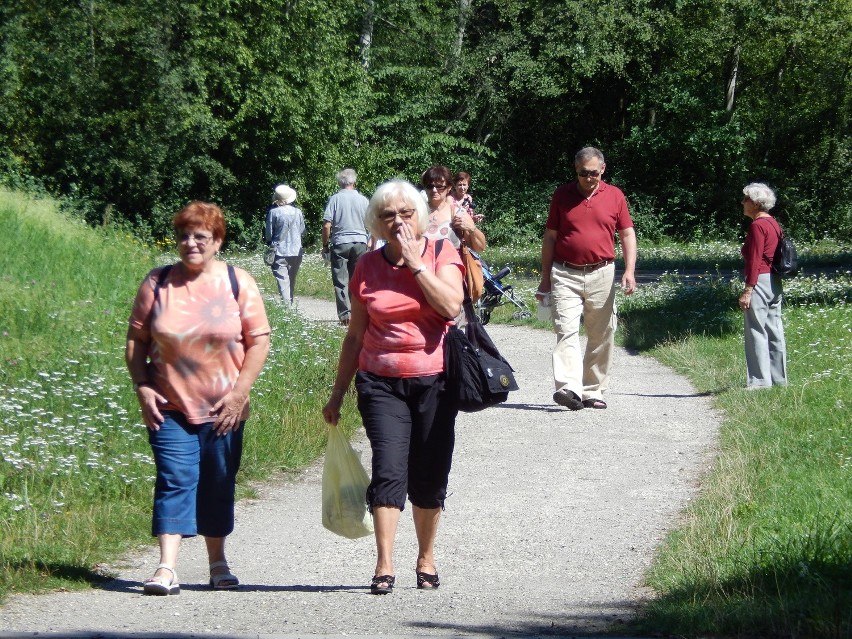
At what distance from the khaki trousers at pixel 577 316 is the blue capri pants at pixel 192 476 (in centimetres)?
464

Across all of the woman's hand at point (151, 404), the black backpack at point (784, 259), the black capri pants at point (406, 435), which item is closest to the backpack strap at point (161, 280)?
the woman's hand at point (151, 404)

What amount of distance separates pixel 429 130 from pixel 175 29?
29.6ft

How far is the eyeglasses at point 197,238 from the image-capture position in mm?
5375

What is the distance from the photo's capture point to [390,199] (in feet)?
17.3

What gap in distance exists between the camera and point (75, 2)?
32062 millimetres

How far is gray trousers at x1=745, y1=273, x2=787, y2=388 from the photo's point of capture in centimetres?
1034

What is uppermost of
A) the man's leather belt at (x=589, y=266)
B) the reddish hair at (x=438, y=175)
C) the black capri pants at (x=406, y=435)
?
the reddish hair at (x=438, y=175)

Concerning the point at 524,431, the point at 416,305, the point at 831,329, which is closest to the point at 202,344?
the point at 416,305

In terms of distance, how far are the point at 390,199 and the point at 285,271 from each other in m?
11.5

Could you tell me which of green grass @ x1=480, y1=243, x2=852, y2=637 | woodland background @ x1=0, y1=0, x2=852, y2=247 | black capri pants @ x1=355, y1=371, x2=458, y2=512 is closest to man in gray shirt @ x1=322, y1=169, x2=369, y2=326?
green grass @ x1=480, y1=243, x2=852, y2=637

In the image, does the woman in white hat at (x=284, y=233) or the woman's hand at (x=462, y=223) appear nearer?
the woman's hand at (x=462, y=223)

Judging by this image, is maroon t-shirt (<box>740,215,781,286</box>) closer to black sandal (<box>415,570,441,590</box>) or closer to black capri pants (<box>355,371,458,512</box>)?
black capri pants (<box>355,371,458,512</box>)

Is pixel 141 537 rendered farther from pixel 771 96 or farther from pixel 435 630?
pixel 771 96

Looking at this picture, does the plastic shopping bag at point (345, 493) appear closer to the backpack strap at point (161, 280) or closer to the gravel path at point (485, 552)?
the gravel path at point (485, 552)
